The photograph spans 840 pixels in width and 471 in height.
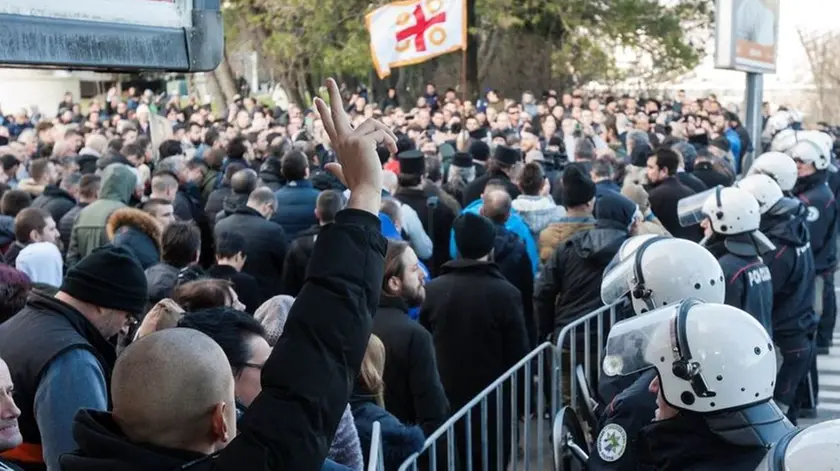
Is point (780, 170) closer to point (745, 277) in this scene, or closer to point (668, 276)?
point (745, 277)

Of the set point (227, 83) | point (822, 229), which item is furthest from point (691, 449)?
point (227, 83)

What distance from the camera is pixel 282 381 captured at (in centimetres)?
202

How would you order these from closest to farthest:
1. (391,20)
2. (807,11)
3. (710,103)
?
(391,20) → (710,103) → (807,11)

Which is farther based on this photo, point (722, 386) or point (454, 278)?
point (454, 278)

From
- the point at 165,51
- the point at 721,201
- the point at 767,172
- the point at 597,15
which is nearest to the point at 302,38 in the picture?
the point at 597,15

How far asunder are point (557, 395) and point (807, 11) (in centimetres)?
4056

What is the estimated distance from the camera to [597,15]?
27.5 m

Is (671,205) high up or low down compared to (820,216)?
up

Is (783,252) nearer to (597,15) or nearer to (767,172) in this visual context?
(767,172)

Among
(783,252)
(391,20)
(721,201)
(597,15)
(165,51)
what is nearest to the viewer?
(165,51)

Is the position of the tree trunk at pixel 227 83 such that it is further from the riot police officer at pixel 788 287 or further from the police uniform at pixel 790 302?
the police uniform at pixel 790 302

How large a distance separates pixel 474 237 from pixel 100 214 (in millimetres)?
2804

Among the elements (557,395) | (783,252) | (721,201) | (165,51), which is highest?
(165,51)

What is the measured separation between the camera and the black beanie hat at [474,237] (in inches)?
241
